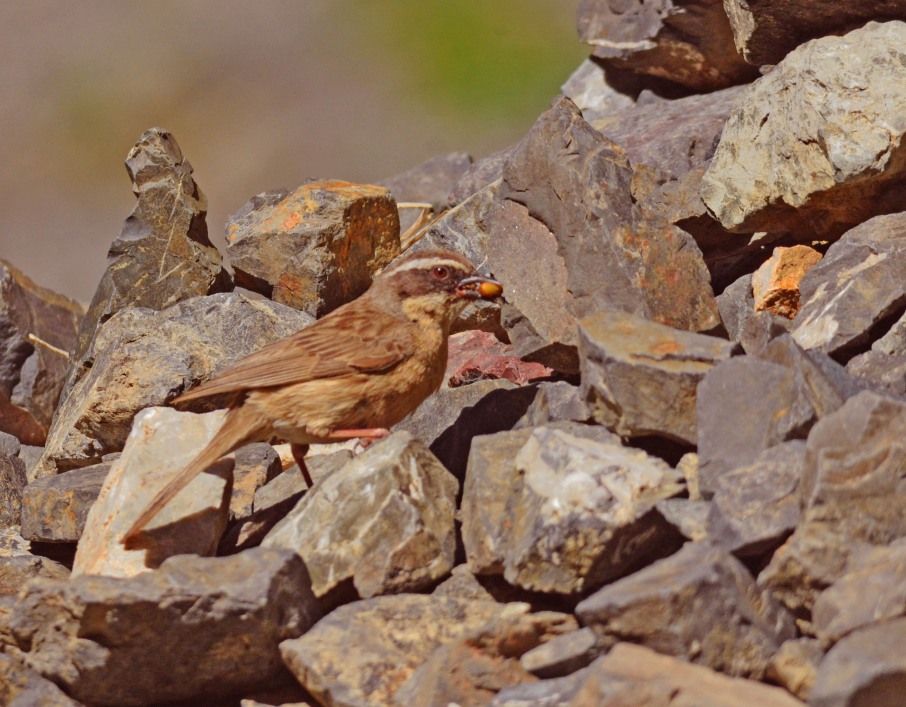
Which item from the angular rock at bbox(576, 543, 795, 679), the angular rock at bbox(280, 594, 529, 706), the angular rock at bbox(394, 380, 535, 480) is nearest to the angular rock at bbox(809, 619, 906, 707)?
the angular rock at bbox(576, 543, 795, 679)

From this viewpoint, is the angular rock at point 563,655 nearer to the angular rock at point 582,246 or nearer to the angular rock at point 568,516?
the angular rock at point 568,516

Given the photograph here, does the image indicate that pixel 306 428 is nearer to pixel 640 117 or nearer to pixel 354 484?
pixel 354 484

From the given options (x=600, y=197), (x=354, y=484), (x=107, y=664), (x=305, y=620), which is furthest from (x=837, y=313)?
(x=107, y=664)

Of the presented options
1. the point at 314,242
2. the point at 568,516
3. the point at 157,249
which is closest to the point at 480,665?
the point at 568,516

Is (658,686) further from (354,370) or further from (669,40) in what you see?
(669,40)

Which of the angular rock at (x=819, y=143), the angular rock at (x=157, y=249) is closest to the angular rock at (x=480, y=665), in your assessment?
the angular rock at (x=819, y=143)

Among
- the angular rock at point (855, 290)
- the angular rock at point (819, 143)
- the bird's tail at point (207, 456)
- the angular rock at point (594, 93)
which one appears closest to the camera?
the bird's tail at point (207, 456)

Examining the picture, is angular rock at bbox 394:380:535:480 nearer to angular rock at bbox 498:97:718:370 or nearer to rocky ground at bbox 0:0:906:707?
rocky ground at bbox 0:0:906:707
